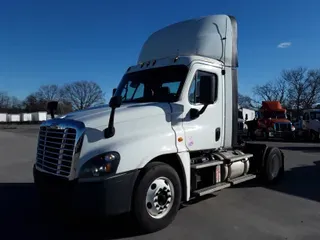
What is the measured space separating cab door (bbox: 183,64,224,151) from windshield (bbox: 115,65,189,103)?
0.21 meters

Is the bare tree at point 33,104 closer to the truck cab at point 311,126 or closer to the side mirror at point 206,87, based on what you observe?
the truck cab at point 311,126

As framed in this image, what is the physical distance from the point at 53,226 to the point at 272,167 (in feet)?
17.6

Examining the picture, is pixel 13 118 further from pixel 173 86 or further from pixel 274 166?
pixel 173 86

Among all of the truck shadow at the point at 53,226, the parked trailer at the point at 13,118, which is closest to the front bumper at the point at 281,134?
the truck shadow at the point at 53,226

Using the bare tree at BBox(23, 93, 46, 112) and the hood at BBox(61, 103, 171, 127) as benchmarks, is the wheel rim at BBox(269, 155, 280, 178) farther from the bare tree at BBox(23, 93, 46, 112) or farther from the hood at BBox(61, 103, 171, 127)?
the bare tree at BBox(23, 93, 46, 112)

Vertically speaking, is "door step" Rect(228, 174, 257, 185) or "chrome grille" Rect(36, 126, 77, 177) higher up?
"chrome grille" Rect(36, 126, 77, 177)

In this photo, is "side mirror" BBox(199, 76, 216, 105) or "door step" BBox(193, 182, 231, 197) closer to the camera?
"side mirror" BBox(199, 76, 216, 105)

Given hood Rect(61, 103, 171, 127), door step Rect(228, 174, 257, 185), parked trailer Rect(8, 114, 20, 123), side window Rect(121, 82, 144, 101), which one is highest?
parked trailer Rect(8, 114, 20, 123)

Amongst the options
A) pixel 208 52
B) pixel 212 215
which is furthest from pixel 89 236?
pixel 208 52

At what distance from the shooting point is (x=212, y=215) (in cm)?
534

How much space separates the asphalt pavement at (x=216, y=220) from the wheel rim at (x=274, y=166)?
500 mm

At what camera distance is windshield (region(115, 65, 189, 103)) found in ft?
17.6

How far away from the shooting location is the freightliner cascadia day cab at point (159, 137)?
13.5 ft

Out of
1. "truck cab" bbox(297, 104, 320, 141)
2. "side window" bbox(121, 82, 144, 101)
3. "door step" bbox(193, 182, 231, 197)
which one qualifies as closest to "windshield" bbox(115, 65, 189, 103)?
"side window" bbox(121, 82, 144, 101)
